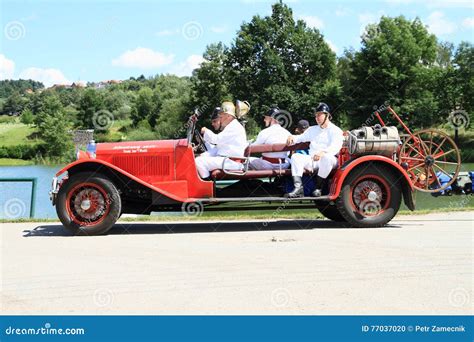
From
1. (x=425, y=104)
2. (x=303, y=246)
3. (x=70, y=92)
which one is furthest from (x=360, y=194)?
(x=70, y=92)

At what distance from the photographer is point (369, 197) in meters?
10.4

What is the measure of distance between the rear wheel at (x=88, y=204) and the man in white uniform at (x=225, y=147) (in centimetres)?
144

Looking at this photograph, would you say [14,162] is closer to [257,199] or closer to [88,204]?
[88,204]

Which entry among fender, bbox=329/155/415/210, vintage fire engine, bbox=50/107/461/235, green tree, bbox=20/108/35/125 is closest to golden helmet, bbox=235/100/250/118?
vintage fire engine, bbox=50/107/461/235

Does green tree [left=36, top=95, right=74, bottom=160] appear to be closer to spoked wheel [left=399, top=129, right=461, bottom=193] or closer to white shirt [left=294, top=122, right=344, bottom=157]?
white shirt [left=294, top=122, right=344, bottom=157]

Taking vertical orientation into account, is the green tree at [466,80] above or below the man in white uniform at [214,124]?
above

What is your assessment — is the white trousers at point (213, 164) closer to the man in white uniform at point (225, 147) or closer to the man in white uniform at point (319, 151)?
the man in white uniform at point (225, 147)

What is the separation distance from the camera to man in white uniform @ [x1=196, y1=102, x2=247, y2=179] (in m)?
10.1

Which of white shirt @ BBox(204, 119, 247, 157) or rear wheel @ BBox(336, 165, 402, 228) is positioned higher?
white shirt @ BBox(204, 119, 247, 157)

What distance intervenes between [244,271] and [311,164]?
3937mm

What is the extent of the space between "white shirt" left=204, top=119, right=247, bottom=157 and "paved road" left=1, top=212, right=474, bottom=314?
1.26 meters

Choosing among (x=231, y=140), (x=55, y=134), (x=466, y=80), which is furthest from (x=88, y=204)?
(x=466, y=80)

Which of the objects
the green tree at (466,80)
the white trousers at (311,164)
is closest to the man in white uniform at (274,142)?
the white trousers at (311,164)

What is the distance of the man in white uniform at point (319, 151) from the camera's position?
33.1ft
